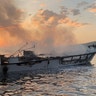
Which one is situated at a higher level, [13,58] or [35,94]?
[13,58]

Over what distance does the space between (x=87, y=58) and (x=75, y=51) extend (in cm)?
5780

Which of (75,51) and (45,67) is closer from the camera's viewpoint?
(45,67)

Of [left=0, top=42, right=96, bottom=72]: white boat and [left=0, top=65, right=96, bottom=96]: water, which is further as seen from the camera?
[left=0, top=42, right=96, bottom=72]: white boat

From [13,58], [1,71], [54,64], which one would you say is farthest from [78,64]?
[1,71]

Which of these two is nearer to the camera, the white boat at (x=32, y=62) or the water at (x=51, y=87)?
the water at (x=51, y=87)

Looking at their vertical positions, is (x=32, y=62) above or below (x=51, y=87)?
above

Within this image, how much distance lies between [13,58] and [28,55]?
13617 millimetres

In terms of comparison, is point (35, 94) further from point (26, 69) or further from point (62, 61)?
point (62, 61)

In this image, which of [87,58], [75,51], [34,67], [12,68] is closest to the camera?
[12,68]

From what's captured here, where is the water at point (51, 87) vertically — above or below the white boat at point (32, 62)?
below

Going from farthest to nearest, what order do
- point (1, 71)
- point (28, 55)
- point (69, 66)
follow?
point (69, 66), point (28, 55), point (1, 71)

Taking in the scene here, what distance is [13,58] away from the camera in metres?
93.1

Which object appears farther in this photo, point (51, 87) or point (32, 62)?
point (32, 62)

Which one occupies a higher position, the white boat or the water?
the white boat
